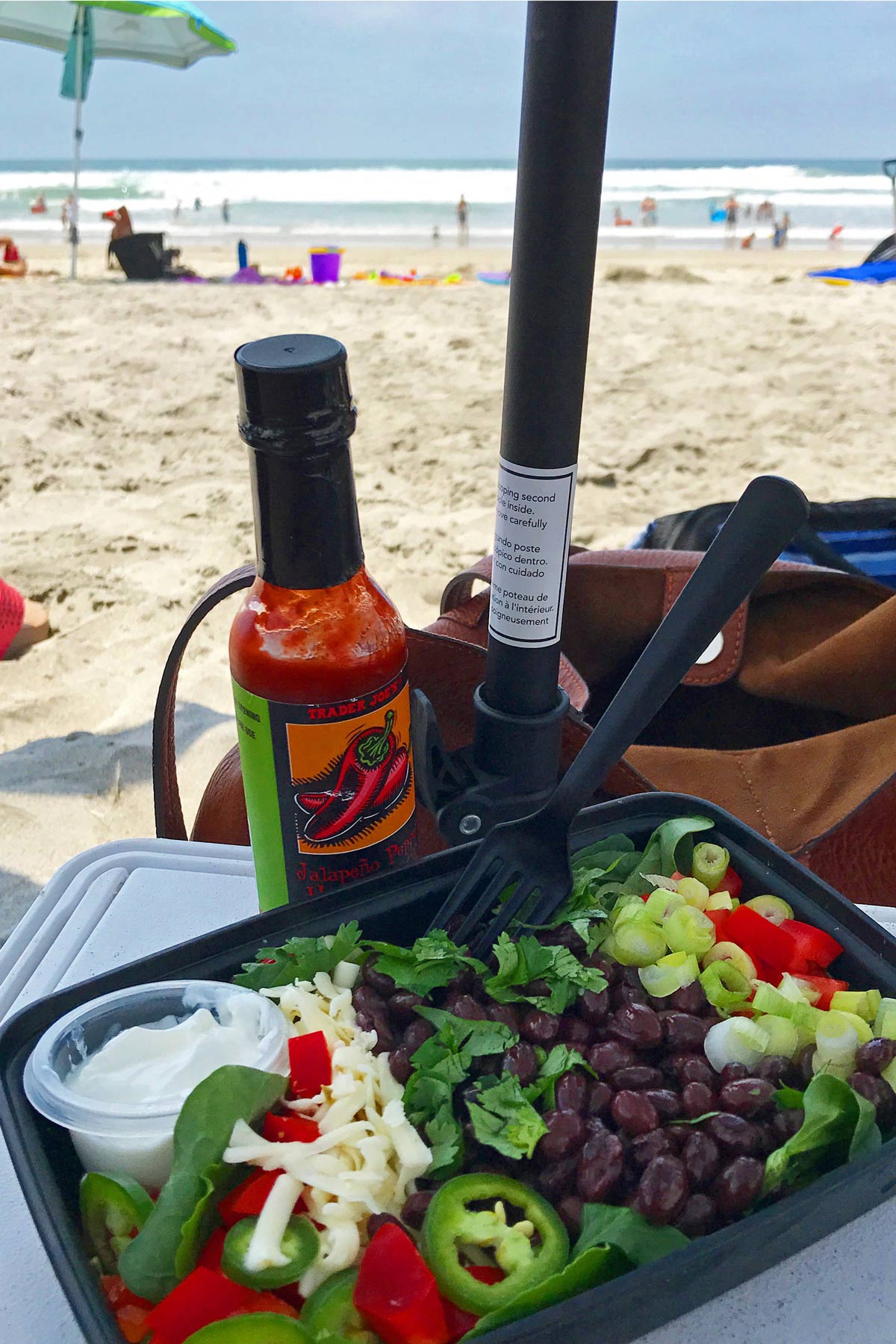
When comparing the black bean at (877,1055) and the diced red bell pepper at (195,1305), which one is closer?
the diced red bell pepper at (195,1305)

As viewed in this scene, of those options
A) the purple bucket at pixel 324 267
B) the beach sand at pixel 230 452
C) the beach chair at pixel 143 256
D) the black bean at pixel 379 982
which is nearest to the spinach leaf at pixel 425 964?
the black bean at pixel 379 982

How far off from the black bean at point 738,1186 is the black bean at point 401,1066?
19cm

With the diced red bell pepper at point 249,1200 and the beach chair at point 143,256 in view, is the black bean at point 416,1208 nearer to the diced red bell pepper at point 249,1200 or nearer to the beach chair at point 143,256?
the diced red bell pepper at point 249,1200

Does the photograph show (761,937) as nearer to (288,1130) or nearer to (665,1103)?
(665,1103)

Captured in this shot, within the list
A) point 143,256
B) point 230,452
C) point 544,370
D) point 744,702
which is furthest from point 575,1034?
point 143,256

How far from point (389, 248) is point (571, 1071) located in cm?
1359

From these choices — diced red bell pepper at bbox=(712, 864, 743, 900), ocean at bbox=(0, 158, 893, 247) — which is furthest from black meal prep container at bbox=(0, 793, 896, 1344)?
ocean at bbox=(0, 158, 893, 247)

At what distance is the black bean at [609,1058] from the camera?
63 centimetres

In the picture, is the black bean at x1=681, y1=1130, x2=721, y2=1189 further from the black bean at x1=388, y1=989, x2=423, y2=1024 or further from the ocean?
the ocean

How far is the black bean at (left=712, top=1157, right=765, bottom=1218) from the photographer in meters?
0.55

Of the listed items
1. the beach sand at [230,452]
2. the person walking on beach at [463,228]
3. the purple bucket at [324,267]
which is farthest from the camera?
the person walking on beach at [463,228]

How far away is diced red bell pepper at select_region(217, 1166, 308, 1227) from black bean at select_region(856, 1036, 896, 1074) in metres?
0.34

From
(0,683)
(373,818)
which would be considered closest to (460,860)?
(373,818)

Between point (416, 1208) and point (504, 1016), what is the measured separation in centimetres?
13
